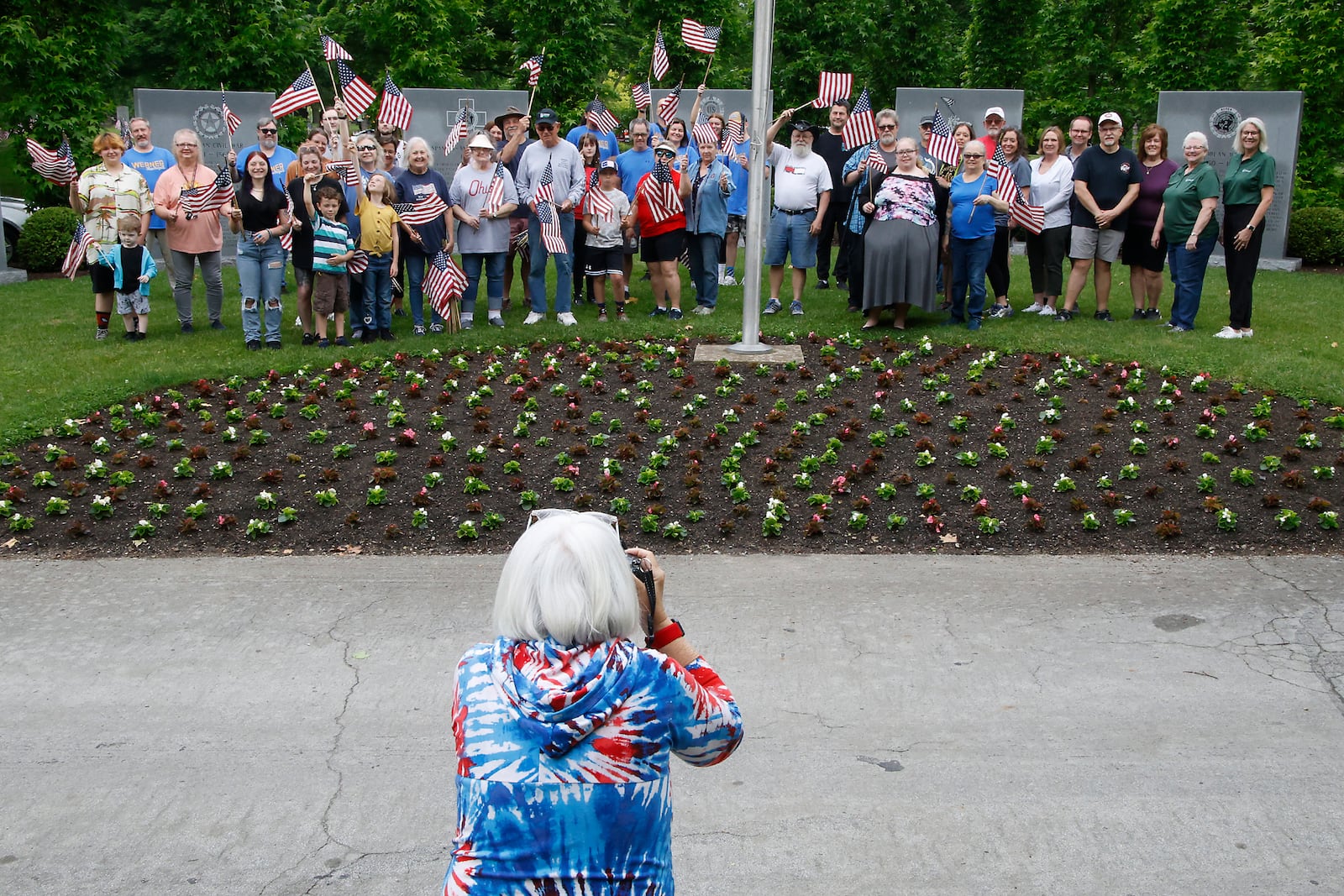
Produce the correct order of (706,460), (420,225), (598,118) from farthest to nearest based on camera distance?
(598,118)
(420,225)
(706,460)

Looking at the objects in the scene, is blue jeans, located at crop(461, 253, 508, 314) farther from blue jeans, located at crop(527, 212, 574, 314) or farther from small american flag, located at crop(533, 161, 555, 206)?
small american flag, located at crop(533, 161, 555, 206)

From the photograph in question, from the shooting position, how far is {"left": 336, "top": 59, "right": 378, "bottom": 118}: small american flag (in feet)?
42.1

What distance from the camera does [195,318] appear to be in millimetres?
13383

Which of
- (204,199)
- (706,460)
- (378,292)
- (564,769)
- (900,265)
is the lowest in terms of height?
(706,460)

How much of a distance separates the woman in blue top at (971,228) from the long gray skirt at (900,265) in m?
0.34

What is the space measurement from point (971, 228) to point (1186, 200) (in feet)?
6.20

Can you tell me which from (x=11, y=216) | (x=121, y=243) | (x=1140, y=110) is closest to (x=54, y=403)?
(x=121, y=243)

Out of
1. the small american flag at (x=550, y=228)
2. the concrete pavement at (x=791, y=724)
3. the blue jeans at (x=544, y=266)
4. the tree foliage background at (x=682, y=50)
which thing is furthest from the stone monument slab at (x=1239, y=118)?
the concrete pavement at (x=791, y=724)

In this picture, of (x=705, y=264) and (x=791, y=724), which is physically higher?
(x=705, y=264)

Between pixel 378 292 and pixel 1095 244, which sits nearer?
pixel 378 292

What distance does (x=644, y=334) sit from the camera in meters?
11.7

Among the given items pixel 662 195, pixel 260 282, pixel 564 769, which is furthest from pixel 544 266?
pixel 564 769

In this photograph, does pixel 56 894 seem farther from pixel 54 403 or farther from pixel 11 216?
pixel 11 216

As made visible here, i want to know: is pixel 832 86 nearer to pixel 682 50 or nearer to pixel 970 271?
pixel 970 271
